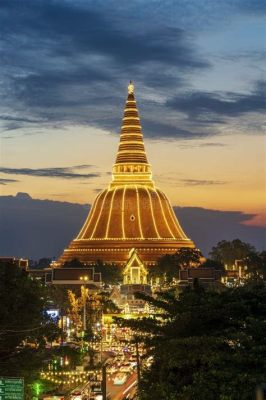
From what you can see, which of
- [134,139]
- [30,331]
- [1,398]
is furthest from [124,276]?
[1,398]

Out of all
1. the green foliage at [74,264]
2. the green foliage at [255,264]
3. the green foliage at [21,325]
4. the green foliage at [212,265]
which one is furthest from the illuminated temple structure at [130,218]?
the green foliage at [21,325]

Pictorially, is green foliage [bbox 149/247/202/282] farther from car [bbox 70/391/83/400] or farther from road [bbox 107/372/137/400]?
car [bbox 70/391/83/400]

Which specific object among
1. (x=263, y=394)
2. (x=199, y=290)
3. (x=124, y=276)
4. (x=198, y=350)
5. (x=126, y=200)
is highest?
(x=126, y=200)

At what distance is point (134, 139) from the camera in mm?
116625

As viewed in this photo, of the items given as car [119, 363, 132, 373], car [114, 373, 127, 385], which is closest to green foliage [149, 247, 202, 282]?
car [119, 363, 132, 373]

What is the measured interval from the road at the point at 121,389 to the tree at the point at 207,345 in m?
16.8

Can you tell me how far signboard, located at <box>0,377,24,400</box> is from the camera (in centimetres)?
2438

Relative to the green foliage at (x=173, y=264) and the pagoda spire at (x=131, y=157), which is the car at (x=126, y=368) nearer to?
the green foliage at (x=173, y=264)

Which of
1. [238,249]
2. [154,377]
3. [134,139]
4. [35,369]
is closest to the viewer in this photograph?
[154,377]

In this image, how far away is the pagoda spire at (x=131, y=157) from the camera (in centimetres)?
11600

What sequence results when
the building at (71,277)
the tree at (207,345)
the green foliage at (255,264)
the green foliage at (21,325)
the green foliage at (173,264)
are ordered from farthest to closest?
1. the green foliage at (255,264)
2. the green foliage at (173,264)
3. the building at (71,277)
4. the green foliage at (21,325)
5. the tree at (207,345)

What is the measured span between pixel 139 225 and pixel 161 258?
19.7 feet

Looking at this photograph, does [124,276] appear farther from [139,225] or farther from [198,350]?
[198,350]

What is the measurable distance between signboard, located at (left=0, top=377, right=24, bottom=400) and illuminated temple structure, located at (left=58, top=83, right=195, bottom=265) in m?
84.1
